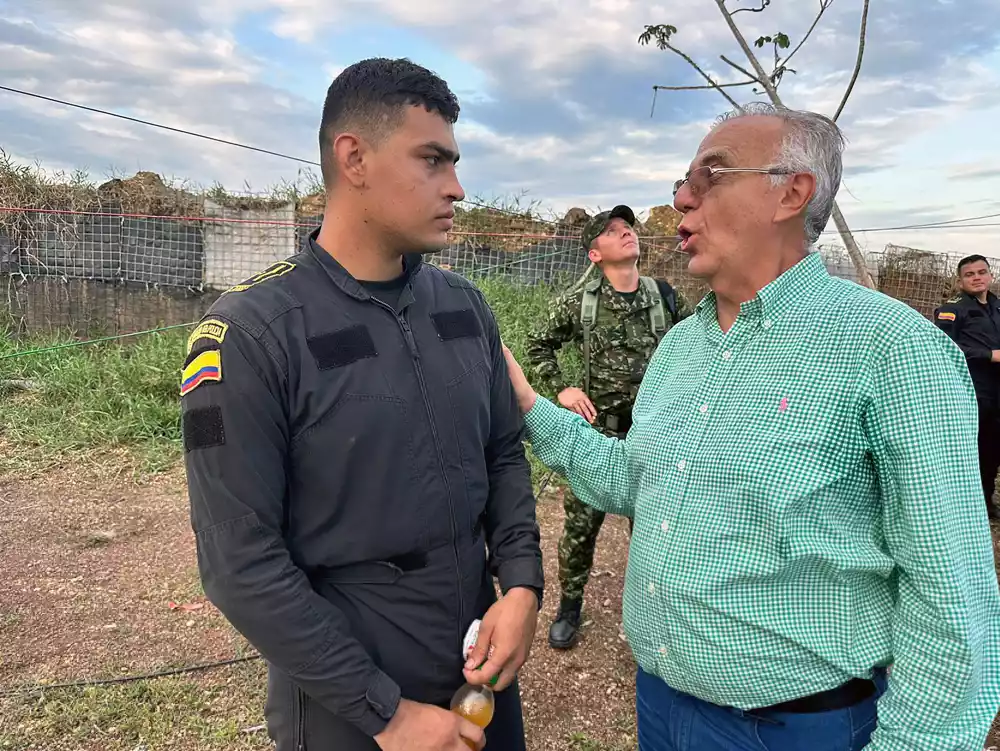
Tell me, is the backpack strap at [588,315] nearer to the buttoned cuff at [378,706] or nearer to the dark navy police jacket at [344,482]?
the dark navy police jacket at [344,482]

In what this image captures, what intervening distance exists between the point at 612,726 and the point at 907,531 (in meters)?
2.18

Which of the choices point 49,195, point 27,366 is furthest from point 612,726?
point 49,195

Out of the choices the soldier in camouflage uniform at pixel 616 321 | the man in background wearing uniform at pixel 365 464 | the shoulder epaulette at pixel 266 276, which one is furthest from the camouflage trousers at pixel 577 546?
the shoulder epaulette at pixel 266 276

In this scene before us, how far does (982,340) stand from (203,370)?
638cm

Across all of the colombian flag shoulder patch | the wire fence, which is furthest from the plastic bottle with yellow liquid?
the wire fence

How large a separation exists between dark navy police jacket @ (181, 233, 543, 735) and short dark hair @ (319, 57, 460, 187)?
0.88 ft

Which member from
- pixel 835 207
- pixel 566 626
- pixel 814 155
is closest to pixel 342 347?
pixel 814 155

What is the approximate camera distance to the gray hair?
140cm

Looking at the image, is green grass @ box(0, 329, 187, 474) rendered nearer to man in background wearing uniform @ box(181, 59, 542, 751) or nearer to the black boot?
the black boot

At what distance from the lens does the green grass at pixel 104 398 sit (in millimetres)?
5762

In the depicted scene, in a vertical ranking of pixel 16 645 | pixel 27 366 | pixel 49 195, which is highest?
pixel 49 195

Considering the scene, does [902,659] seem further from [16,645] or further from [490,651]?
[16,645]

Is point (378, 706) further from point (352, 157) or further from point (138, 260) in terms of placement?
point (138, 260)

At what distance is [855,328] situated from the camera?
1276mm
